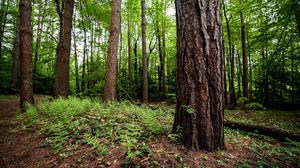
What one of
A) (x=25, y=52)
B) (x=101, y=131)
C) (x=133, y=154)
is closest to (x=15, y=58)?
(x=25, y=52)

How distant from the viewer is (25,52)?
6953 millimetres

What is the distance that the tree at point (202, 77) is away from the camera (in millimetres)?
2635

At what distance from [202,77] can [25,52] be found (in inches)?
283

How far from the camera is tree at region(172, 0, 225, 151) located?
2635mm

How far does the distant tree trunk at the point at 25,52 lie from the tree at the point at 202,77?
6822mm

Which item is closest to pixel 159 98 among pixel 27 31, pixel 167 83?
pixel 167 83

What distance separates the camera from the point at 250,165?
2.41 meters

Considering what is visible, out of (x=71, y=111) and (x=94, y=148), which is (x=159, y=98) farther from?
(x=94, y=148)

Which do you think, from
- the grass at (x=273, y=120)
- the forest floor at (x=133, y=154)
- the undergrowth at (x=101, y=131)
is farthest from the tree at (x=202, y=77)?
the grass at (x=273, y=120)

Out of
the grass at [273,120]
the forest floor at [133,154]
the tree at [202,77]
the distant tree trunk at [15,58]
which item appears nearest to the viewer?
the forest floor at [133,154]

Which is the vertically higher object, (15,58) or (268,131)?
(15,58)

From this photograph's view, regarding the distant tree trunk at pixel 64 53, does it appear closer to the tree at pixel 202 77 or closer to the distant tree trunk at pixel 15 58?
the tree at pixel 202 77

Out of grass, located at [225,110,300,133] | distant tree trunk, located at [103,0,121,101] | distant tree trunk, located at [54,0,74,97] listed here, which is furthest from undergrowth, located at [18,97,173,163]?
grass, located at [225,110,300,133]

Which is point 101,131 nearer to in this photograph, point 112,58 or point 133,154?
point 133,154
